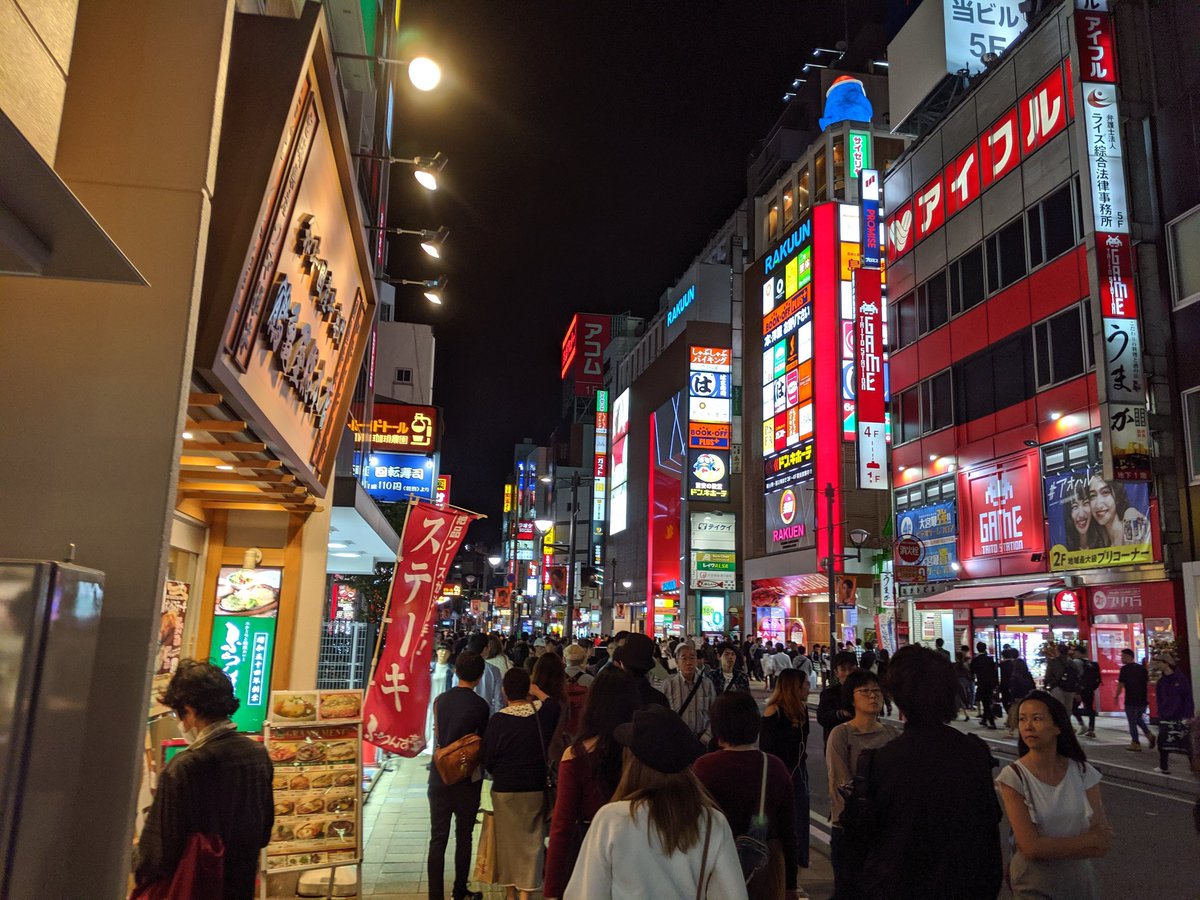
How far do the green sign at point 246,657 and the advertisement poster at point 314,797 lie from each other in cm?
248

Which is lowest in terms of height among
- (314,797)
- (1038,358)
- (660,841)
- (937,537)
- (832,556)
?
(314,797)

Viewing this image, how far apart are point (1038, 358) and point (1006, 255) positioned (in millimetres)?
3637

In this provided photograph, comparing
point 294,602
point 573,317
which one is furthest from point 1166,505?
point 573,317

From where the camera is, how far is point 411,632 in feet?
28.2

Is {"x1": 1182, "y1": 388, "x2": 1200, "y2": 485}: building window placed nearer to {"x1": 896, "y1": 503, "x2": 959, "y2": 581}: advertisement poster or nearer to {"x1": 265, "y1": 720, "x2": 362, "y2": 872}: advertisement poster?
{"x1": 896, "y1": 503, "x2": 959, "y2": 581}: advertisement poster

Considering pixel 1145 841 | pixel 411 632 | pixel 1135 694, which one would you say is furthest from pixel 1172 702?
pixel 411 632

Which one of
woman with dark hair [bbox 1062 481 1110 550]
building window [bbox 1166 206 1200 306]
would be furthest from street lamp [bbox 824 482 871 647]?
building window [bbox 1166 206 1200 306]

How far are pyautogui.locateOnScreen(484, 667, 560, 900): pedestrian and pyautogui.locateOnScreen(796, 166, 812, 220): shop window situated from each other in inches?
1755

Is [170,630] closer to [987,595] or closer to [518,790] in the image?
[518,790]

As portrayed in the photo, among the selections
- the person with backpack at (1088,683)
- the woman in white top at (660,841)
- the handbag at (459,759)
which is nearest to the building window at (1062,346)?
the person with backpack at (1088,683)

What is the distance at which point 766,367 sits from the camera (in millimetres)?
48688

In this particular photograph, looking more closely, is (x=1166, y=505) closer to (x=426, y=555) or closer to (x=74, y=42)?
(x=426, y=555)

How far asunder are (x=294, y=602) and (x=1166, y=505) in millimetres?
18704

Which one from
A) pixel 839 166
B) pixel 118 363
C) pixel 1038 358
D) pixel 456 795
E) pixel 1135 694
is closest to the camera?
pixel 118 363
